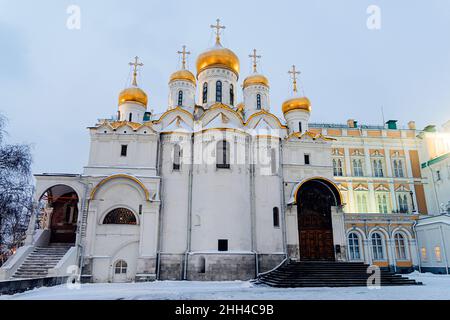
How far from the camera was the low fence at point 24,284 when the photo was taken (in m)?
10.6

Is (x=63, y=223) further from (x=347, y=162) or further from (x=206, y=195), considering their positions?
(x=347, y=162)

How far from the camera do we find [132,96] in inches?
887

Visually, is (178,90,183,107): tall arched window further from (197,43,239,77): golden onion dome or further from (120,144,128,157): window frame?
(120,144,128,157): window frame

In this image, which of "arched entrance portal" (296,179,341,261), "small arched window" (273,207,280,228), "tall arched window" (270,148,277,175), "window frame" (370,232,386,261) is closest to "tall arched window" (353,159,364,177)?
"window frame" (370,232,386,261)

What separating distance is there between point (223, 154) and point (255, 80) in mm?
6650

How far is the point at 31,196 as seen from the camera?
17.4m

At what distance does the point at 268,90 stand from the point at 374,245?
12.7 m

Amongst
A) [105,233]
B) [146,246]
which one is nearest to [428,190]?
[146,246]

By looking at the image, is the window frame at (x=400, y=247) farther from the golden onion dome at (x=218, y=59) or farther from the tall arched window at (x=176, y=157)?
the golden onion dome at (x=218, y=59)

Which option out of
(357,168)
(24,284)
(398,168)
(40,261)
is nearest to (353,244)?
(357,168)

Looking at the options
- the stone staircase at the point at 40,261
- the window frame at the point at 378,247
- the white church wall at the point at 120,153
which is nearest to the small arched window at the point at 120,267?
the stone staircase at the point at 40,261

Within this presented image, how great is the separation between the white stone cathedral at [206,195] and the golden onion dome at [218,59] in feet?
0.21

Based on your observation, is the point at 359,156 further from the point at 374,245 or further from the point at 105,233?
the point at 105,233

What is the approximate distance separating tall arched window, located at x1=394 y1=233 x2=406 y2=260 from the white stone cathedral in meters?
0.14
